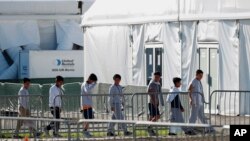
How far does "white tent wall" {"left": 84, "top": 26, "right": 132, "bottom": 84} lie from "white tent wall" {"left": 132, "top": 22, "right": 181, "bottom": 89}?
1.77 ft

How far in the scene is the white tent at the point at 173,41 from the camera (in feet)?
111

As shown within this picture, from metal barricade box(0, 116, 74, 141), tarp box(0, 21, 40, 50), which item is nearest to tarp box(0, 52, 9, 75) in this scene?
tarp box(0, 21, 40, 50)

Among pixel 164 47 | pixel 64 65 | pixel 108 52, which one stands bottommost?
pixel 164 47

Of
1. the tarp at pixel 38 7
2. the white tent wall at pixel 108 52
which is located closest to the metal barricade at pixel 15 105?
the white tent wall at pixel 108 52

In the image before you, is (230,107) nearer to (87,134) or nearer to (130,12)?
(130,12)

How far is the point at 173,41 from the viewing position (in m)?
36.1

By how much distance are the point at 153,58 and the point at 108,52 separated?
10.5 ft

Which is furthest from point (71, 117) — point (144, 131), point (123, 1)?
point (144, 131)

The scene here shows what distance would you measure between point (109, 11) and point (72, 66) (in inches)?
681

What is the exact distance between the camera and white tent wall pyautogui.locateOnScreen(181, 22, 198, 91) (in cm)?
3528

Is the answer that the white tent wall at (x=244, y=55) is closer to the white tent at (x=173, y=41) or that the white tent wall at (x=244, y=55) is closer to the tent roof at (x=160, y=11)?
the white tent at (x=173, y=41)

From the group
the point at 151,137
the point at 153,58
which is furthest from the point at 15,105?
the point at 151,137

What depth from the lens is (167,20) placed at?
1423 inches

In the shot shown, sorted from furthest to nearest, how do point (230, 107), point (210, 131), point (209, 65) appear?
point (209, 65) → point (230, 107) → point (210, 131)
